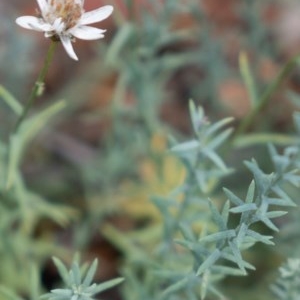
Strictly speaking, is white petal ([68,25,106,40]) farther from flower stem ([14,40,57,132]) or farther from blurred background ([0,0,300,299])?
blurred background ([0,0,300,299])

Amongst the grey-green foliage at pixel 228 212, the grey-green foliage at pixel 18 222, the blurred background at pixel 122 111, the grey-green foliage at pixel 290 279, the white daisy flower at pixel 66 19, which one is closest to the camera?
the grey-green foliage at pixel 228 212

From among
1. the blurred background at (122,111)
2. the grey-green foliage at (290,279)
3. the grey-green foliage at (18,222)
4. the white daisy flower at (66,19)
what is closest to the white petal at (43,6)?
the white daisy flower at (66,19)

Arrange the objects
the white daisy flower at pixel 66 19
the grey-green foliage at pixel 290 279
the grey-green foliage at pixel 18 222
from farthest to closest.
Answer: the grey-green foliage at pixel 18 222 < the grey-green foliage at pixel 290 279 < the white daisy flower at pixel 66 19

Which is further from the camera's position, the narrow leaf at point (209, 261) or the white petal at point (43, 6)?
the white petal at point (43, 6)

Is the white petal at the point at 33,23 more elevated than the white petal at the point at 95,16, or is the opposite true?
the white petal at the point at 33,23

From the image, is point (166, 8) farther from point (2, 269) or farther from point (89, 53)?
point (89, 53)

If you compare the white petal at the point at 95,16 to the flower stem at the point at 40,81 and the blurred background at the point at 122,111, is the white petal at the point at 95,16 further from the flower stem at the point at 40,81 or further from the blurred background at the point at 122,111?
the blurred background at the point at 122,111

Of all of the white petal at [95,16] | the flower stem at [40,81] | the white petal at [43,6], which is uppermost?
the white petal at [43,6]

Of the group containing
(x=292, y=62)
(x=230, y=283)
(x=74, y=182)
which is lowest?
(x=230, y=283)

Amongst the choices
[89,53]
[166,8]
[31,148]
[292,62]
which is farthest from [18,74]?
[292,62]
